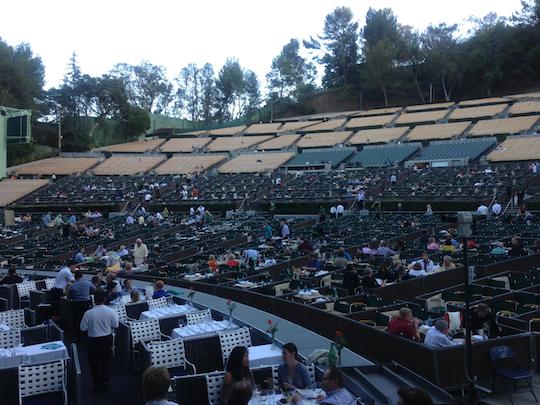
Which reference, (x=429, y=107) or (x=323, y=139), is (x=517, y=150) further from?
(x=429, y=107)

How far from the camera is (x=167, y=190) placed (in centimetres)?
4512

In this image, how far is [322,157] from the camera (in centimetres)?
5178

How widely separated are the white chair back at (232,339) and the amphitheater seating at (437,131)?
46466 mm

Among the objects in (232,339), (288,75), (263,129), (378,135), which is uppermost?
(288,75)

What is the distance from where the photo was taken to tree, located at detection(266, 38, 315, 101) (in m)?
90.6

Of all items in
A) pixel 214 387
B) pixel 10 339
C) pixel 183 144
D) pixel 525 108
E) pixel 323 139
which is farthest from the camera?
pixel 183 144

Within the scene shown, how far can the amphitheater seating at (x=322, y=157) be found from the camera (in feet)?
165

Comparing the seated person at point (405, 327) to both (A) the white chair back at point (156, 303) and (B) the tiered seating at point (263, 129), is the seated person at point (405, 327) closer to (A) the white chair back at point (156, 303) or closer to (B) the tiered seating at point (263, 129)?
(A) the white chair back at point (156, 303)

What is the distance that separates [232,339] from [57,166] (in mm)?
52449

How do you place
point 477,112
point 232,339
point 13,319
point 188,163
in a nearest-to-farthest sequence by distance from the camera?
point 232,339 < point 13,319 < point 188,163 < point 477,112

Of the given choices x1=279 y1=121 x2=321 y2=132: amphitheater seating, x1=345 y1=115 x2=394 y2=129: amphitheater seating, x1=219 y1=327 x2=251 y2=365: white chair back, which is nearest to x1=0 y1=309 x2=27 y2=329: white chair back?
x1=219 y1=327 x2=251 y2=365: white chair back

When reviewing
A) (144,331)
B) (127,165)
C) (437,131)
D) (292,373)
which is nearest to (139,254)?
(144,331)

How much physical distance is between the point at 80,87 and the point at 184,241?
51792 millimetres

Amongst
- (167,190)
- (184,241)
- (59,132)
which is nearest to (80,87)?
(59,132)
